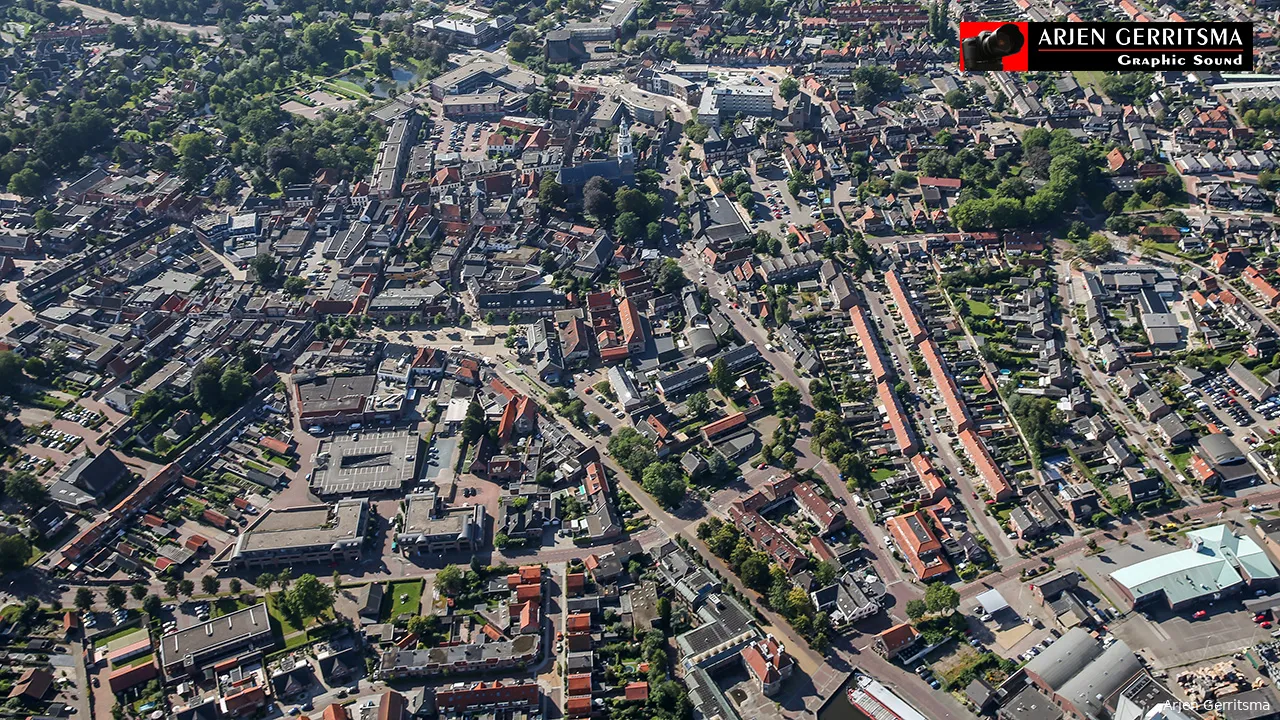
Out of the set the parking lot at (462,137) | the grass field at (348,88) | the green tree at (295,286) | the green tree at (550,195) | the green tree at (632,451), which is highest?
the grass field at (348,88)

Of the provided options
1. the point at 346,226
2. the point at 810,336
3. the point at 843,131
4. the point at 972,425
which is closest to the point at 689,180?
the point at 843,131

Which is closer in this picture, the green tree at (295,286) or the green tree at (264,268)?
the green tree at (295,286)

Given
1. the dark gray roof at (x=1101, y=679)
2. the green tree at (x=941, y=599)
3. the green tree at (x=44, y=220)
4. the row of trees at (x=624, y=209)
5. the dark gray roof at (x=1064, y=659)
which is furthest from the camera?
the green tree at (x=44, y=220)

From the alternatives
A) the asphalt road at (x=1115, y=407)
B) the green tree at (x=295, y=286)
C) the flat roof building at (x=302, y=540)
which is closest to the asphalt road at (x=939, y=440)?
the asphalt road at (x=1115, y=407)

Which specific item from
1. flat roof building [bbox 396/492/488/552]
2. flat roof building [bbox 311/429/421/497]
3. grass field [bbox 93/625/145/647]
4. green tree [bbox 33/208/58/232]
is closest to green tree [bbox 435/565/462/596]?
flat roof building [bbox 396/492/488/552]

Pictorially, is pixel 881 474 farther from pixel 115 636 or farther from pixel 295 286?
pixel 295 286

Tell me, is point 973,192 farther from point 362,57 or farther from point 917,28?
point 362,57

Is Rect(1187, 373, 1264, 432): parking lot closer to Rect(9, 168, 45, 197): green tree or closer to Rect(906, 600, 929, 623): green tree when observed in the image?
Rect(906, 600, 929, 623): green tree

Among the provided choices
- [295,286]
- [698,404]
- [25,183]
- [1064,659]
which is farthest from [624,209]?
[25,183]

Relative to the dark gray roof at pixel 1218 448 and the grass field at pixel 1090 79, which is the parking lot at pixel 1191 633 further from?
the grass field at pixel 1090 79
